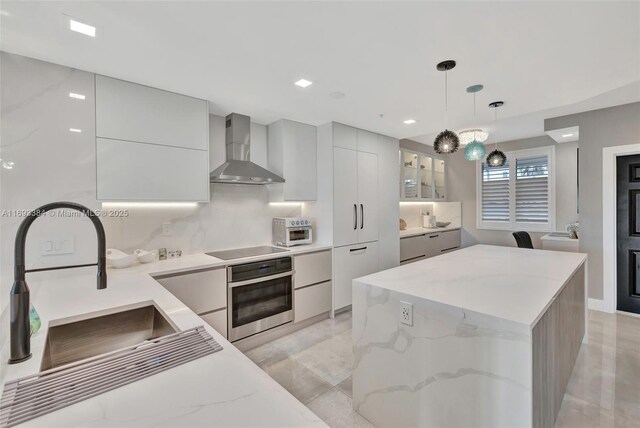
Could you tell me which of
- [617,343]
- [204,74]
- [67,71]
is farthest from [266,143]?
[617,343]

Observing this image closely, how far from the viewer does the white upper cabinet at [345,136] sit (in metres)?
3.57

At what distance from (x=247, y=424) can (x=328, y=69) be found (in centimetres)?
220

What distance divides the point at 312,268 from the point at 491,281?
1.93m

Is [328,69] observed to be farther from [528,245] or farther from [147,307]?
[528,245]

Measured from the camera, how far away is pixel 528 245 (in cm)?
453

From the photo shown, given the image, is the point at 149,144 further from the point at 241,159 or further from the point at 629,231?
the point at 629,231

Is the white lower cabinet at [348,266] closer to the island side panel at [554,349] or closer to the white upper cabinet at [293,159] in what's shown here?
the white upper cabinet at [293,159]

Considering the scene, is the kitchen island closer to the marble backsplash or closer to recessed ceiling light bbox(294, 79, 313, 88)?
recessed ceiling light bbox(294, 79, 313, 88)

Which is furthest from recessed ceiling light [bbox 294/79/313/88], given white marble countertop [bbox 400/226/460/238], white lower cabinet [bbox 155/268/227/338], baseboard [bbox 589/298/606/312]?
baseboard [bbox 589/298/606/312]

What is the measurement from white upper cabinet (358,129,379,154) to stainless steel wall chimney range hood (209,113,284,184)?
4.21ft

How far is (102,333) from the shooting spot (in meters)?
1.50

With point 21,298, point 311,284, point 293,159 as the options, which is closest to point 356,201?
point 293,159

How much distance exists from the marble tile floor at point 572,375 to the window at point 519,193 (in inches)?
81.9

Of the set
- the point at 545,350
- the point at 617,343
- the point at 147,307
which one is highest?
the point at 147,307
